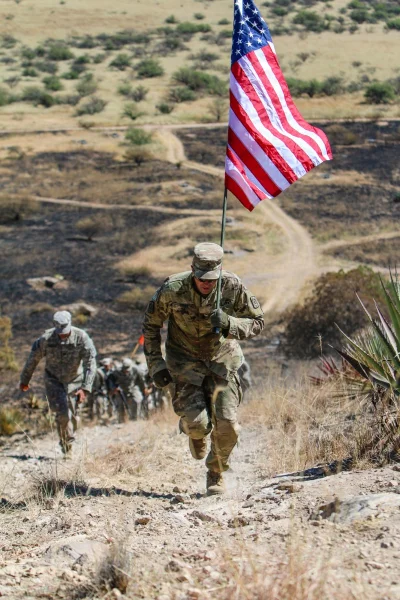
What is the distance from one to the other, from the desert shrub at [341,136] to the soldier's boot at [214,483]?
31926mm

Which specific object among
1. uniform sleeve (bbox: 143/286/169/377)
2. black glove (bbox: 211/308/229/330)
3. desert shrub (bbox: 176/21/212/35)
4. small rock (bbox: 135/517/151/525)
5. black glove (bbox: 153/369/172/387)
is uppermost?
black glove (bbox: 211/308/229/330)

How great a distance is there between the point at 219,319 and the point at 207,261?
39 centimetres

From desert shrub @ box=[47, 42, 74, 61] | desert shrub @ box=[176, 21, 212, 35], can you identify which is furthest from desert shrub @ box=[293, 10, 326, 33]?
desert shrub @ box=[47, 42, 74, 61]

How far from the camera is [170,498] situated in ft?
18.6

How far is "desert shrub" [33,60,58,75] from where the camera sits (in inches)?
2191

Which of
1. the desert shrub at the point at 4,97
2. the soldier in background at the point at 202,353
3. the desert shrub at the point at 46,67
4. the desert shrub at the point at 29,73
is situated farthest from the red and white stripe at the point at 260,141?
the desert shrub at the point at 46,67

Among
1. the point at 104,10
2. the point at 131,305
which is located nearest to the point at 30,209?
the point at 131,305

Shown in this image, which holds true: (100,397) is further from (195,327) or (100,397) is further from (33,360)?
(195,327)

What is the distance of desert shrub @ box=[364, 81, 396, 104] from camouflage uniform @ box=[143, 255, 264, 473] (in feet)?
141

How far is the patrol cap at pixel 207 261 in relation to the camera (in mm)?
5117

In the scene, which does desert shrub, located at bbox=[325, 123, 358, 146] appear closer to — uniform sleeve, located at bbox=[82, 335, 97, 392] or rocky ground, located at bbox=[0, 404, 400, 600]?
uniform sleeve, located at bbox=[82, 335, 97, 392]

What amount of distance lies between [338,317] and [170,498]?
9.66 metres

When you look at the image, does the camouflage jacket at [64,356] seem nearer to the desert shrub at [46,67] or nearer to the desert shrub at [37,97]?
the desert shrub at [37,97]

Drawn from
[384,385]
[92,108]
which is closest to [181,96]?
[92,108]
